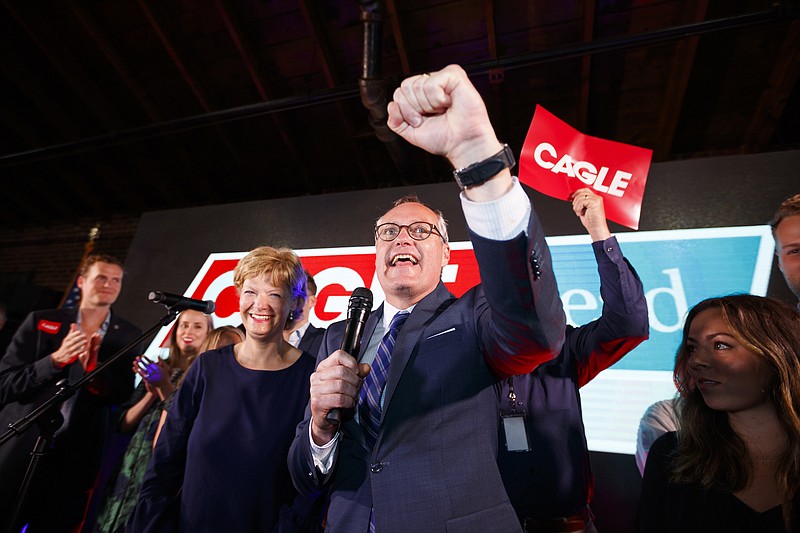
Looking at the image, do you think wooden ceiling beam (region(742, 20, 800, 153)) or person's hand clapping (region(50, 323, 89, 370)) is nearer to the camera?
person's hand clapping (region(50, 323, 89, 370))

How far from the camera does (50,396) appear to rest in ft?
8.84

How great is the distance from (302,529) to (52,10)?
21.3 ft

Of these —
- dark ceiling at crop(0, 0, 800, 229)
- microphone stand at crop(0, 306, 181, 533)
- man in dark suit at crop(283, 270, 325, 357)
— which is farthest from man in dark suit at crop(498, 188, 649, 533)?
dark ceiling at crop(0, 0, 800, 229)

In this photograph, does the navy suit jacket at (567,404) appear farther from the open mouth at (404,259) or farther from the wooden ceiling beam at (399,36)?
the wooden ceiling beam at (399,36)

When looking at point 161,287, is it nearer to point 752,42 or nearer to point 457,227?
point 457,227

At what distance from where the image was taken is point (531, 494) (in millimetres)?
1565

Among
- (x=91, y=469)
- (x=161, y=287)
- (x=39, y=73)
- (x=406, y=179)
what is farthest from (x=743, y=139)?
(x=39, y=73)

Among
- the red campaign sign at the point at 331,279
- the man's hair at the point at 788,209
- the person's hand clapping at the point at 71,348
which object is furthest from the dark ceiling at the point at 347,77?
the person's hand clapping at the point at 71,348

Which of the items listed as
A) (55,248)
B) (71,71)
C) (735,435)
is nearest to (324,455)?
(735,435)

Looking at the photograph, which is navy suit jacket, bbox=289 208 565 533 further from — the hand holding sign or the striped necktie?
the hand holding sign

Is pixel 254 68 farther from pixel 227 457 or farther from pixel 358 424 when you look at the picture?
pixel 358 424

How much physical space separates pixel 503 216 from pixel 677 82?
466cm

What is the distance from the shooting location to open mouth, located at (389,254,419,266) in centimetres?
148

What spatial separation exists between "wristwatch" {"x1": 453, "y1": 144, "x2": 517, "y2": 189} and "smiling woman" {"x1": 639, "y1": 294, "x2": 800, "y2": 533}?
1.15 m
